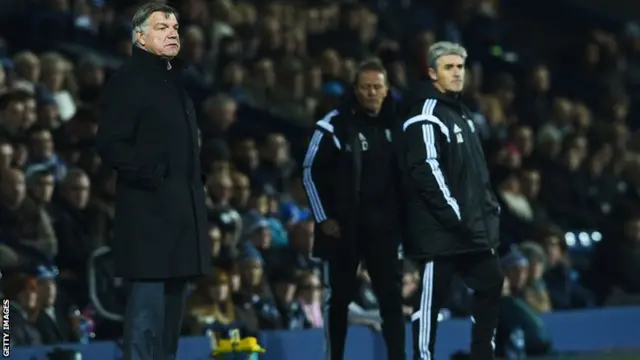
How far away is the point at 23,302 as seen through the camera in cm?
1081

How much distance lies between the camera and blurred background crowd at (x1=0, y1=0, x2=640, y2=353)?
1180 cm

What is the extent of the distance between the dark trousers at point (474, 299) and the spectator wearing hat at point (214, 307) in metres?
2.31

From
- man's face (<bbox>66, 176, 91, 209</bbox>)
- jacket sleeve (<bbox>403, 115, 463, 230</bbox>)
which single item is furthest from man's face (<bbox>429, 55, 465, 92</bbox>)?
man's face (<bbox>66, 176, 91, 209</bbox>)

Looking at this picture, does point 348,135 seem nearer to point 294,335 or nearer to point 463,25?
point 294,335

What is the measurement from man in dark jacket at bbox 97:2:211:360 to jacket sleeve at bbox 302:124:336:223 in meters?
2.08

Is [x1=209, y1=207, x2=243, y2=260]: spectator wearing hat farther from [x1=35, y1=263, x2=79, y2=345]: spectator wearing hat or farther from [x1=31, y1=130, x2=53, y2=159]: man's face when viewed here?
[x1=35, y1=263, x2=79, y2=345]: spectator wearing hat

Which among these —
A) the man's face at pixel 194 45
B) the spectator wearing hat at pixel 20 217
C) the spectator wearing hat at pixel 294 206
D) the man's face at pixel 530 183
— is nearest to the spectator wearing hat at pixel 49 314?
the spectator wearing hat at pixel 20 217

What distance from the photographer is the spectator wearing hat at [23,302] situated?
1055 cm

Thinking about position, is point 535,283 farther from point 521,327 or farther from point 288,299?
point 288,299

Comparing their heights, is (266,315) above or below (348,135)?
below

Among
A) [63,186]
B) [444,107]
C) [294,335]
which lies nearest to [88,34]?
[63,186]

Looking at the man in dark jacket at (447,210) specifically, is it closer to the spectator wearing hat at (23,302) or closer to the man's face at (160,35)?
the man's face at (160,35)

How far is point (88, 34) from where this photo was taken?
1603 cm

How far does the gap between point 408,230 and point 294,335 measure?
83.9 inches
